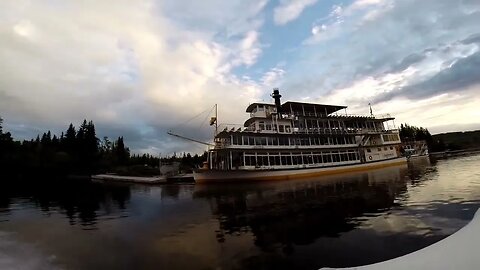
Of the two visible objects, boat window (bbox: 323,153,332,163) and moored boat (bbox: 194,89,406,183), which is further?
boat window (bbox: 323,153,332,163)

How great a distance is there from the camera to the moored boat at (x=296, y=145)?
36.8 m

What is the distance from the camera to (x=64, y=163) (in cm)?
8375

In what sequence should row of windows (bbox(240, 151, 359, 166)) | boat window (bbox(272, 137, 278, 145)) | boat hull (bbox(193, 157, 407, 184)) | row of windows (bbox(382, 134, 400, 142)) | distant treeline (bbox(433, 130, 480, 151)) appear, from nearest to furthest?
boat hull (bbox(193, 157, 407, 184))
row of windows (bbox(240, 151, 359, 166))
boat window (bbox(272, 137, 278, 145))
row of windows (bbox(382, 134, 400, 142))
distant treeline (bbox(433, 130, 480, 151))

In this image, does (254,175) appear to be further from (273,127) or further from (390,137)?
(390,137)

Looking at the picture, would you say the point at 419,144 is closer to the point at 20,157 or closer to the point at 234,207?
the point at 234,207

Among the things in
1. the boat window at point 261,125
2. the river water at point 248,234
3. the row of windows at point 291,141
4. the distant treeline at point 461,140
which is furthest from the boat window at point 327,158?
the distant treeline at point 461,140

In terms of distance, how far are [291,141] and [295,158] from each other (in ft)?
7.91

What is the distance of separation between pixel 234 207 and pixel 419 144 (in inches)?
3770

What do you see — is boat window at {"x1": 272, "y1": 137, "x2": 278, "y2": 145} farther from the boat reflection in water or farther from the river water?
the river water

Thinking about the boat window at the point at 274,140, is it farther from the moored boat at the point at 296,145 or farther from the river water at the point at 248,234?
the river water at the point at 248,234

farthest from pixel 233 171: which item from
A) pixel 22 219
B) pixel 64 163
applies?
pixel 64 163

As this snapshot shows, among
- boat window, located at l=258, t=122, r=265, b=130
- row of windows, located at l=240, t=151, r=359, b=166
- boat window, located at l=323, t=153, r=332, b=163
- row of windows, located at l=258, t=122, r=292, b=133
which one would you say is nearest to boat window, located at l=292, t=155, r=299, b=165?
row of windows, located at l=240, t=151, r=359, b=166

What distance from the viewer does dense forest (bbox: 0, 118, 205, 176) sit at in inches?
2997

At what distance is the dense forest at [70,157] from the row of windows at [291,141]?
31571mm
